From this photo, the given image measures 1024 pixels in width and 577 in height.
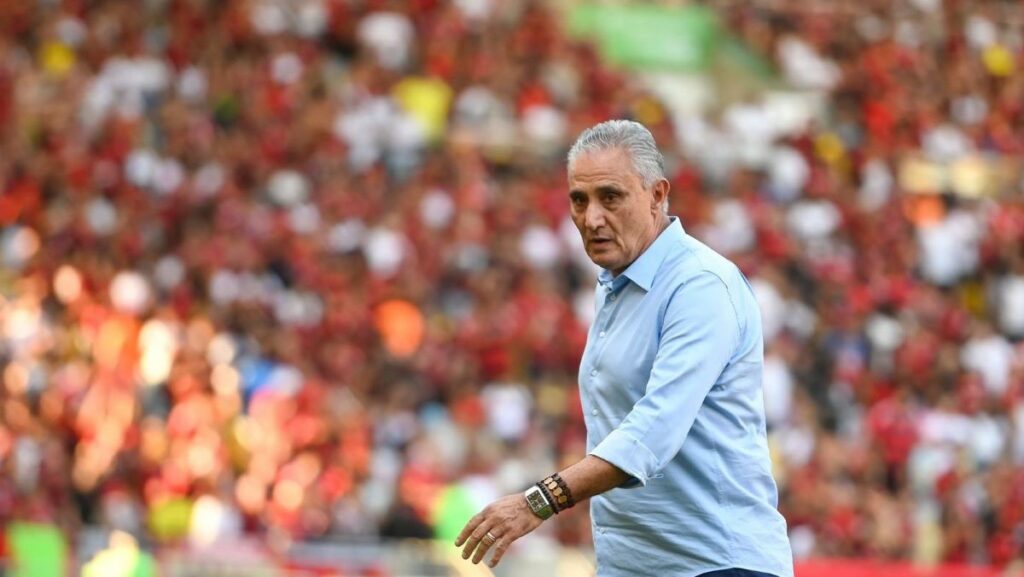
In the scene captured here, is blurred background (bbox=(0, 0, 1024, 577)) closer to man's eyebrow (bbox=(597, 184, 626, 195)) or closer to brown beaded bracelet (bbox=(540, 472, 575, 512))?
man's eyebrow (bbox=(597, 184, 626, 195))

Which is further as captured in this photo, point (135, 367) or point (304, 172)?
point (304, 172)

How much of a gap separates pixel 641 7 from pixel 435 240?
6876 mm

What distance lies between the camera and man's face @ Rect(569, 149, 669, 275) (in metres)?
4.75

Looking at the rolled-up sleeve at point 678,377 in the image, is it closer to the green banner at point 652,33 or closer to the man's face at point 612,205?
the man's face at point 612,205

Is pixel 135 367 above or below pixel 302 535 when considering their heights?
above

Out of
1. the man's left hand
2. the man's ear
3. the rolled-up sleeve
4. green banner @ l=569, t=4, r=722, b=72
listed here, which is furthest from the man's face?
green banner @ l=569, t=4, r=722, b=72

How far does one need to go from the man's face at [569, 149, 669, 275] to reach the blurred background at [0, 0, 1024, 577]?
6.49 metres

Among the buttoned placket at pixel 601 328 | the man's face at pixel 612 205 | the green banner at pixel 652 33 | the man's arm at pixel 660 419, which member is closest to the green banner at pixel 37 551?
the buttoned placket at pixel 601 328

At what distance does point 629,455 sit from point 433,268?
37.1 feet

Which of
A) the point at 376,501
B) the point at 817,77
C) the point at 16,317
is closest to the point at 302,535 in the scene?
the point at 376,501

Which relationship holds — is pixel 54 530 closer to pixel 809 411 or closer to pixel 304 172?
pixel 304 172

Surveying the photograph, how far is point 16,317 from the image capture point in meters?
13.3

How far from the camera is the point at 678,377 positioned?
4.51m

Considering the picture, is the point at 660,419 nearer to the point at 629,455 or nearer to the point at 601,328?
the point at 629,455
